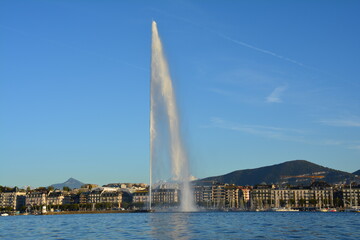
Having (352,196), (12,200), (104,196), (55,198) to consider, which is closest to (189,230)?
(352,196)

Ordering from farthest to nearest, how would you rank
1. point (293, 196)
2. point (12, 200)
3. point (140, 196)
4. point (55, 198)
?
1. point (12, 200)
2. point (55, 198)
3. point (140, 196)
4. point (293, 196)

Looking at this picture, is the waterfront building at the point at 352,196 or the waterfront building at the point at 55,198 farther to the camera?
the waterfront building at the point at 55,198

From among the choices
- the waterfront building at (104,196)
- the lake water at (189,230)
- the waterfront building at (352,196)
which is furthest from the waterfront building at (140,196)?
the lake water at (189,230)

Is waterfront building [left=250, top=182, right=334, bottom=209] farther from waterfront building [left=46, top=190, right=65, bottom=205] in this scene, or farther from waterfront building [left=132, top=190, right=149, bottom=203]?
waterfront building [left=46, top=190, right=65, bottom=205]

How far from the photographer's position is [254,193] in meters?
180

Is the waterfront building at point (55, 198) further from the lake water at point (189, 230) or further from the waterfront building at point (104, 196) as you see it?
the lake water at point (189, 230)

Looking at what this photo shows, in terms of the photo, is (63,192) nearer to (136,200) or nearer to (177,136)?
(136,200)

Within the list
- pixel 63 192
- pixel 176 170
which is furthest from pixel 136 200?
pixel 176 170

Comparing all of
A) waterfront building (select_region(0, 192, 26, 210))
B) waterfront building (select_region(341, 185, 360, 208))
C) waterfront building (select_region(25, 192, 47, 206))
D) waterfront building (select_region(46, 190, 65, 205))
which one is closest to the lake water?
waterfront building (select_region(341, 185, 360, 208))

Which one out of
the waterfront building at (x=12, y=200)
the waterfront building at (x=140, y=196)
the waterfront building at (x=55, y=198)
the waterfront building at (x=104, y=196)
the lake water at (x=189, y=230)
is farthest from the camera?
the waterfront building at (x=12, y=200)

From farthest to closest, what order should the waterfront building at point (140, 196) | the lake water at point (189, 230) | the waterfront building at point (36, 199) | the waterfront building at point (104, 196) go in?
the waterfront building at point (36, 199)
the waterfront building at point (104, 196)
the waterfront building at point (140, 196)
the lake water at point (189, 230)

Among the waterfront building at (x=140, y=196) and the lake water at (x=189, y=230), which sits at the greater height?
the waterfront building at (x=140, y=196)

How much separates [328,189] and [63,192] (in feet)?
312

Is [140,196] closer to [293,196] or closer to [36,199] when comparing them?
[36,199]
